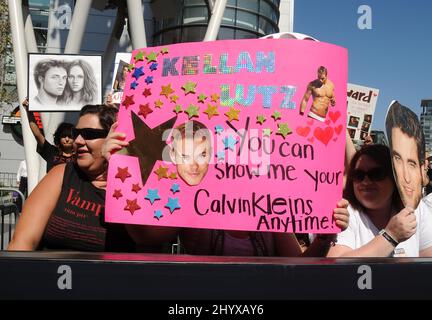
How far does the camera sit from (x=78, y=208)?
84.4 inches

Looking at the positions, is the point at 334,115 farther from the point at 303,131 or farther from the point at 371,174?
the point at 371,174

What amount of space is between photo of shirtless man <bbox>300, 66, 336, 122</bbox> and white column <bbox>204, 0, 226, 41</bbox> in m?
4.98

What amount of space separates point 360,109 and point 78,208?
4.68 ft

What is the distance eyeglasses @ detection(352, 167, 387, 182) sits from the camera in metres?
2.14

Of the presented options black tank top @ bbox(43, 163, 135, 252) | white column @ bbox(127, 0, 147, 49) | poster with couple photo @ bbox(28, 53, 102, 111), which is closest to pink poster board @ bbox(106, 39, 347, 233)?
black tank top @ bbox(43, 163, 135, 252)

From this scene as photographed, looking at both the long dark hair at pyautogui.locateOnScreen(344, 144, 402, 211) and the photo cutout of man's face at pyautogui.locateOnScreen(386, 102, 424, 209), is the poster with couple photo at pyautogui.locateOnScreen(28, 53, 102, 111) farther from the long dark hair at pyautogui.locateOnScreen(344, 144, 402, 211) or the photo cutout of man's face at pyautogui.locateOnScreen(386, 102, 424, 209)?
the photo cutout of man's face at pyautogui.locateOnScreen(386, 102, 424, 209)

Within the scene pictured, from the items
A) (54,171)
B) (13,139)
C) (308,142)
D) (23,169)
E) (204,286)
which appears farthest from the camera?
(13,139)

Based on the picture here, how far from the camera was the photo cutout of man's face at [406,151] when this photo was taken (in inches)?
82.1

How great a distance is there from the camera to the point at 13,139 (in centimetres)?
868

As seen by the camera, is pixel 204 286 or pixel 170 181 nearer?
pixel 204 286
